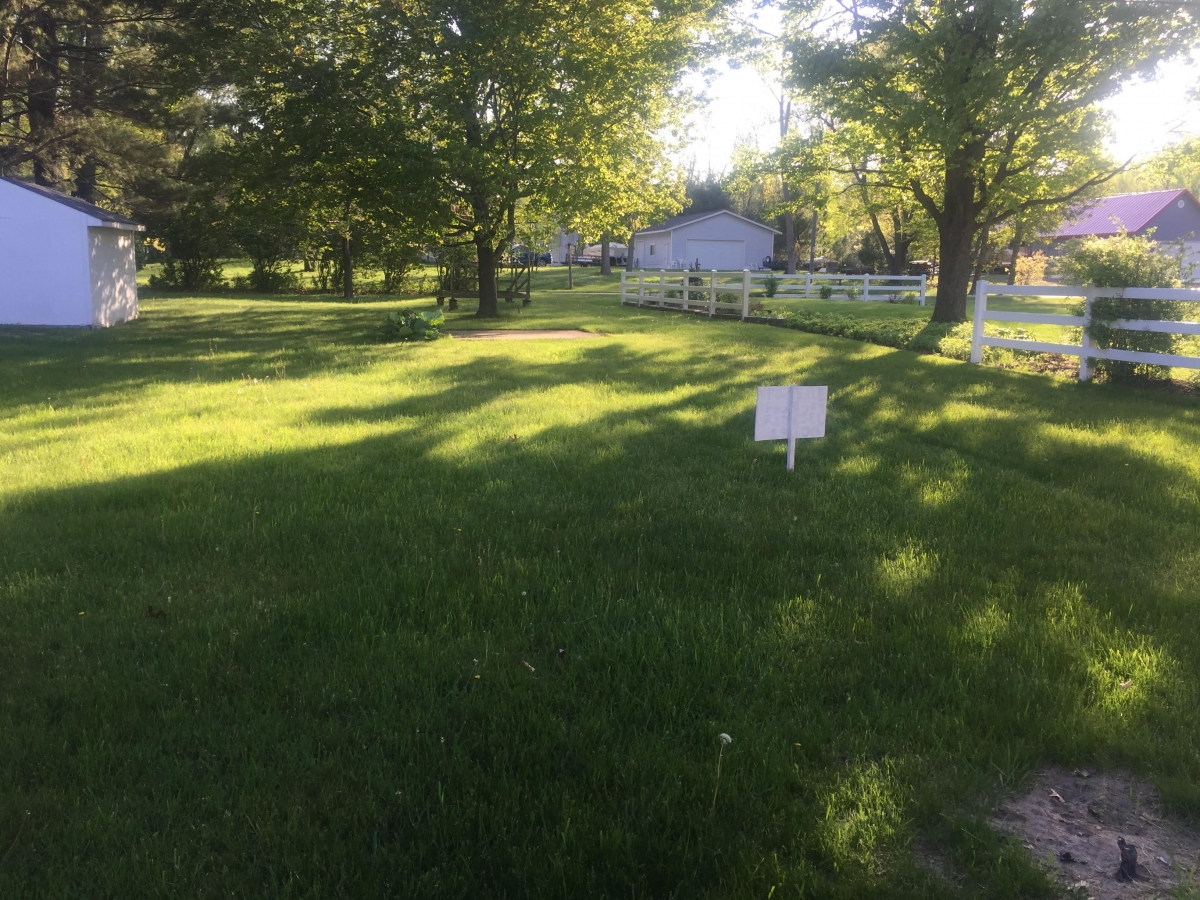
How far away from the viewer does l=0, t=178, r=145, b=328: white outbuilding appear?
17234 mm

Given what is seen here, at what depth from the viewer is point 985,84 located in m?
13.6

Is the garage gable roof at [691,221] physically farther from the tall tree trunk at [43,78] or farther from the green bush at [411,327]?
the green bush at [411,327]

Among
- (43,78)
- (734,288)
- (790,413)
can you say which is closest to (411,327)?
(734,288)

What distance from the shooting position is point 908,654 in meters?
3.46

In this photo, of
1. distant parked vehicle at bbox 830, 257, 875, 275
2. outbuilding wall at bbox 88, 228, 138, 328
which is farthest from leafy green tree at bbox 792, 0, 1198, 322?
distant parked vehicle at bbox 830, 257, 875, 275

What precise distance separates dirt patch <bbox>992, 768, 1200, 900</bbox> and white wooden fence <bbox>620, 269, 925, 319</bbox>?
63.3 feet

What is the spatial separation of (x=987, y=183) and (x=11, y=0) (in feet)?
74.2

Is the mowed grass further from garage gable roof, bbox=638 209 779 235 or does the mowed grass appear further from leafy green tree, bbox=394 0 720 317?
garage gable roof, bbox=638 209 779 235

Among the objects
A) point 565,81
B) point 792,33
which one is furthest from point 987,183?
point 565,81

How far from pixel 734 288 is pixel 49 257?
53.2ft

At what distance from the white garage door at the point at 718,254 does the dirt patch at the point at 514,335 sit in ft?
128

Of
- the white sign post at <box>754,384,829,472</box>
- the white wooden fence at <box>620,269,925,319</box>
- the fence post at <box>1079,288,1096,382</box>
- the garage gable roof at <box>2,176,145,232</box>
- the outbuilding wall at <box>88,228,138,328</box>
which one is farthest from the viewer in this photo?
the white wooden fence at <box>620,269,925,319</box>

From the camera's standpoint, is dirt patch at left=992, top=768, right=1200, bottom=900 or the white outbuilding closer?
dirt patch at left=992, top=768, right=1200, bottom=900

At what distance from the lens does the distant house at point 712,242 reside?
185ft
